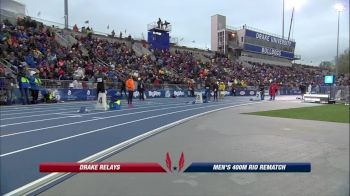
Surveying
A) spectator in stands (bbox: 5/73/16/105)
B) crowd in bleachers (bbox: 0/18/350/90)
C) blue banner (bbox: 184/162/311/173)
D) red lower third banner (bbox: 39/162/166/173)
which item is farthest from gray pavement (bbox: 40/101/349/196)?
spectator in stands (bbox: 5/73/16/105)

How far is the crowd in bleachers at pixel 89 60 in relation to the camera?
2131 cm

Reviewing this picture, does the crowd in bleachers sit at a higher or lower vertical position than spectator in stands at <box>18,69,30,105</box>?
higher

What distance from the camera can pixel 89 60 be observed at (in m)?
26.0

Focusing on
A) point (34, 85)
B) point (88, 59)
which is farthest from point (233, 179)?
point (88, 59)

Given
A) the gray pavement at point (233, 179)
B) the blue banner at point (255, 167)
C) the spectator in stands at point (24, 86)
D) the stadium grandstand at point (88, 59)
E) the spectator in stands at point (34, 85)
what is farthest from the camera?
the stadium grandstand at point (88, 59)

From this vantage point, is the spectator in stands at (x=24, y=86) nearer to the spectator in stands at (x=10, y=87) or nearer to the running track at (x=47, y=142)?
the spectator in stands at (x=10, y=87)

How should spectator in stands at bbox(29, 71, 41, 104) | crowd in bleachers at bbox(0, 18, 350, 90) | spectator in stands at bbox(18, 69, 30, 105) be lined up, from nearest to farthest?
spectator in stands at bbox(18, 69, 30, 105), spectator in stands at bbox(29, 71, 41, 104), crowd in bleachers at bbox(0, 18, 350, 90)

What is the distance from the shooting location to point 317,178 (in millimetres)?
3854

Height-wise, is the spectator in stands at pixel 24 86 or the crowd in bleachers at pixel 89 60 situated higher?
the crowd in bleachers at pixel 89 60

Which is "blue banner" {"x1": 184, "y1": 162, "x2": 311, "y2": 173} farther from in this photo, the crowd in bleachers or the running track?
the crowd in bleachers

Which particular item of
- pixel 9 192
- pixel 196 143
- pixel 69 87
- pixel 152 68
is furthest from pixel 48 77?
pixel 9 192

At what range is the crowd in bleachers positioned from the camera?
69.9 ft

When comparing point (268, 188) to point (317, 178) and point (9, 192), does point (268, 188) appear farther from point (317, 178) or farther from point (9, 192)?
point (9, 192)

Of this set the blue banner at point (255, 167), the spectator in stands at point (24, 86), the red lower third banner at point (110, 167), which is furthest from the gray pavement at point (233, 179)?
the spectator in stands at point (24, 86)
